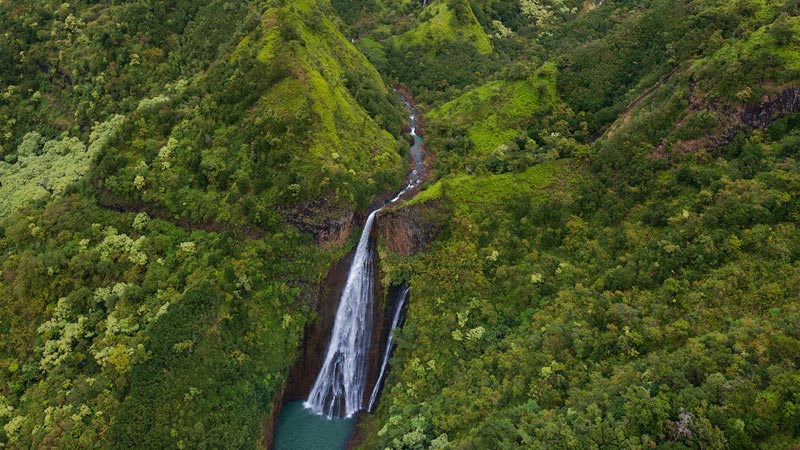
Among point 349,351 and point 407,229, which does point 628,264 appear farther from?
point 349,351

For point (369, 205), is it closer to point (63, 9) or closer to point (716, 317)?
point (716, 317)

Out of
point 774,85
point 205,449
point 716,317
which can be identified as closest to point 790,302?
point 716,317

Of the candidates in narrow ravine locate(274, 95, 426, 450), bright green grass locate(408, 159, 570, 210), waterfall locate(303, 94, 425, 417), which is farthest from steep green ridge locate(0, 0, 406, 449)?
bright green grass locate(408, 159, 570, 210)

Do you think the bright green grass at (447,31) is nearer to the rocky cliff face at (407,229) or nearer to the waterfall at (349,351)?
the rocky cliff face at (407,229)

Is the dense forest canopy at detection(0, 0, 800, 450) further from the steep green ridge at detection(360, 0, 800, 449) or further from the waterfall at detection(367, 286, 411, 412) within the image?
the waterfall at detection(367, 286, 411, 412)

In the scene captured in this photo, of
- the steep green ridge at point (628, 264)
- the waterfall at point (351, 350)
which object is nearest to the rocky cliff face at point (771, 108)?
the steep green ridge at point (628, 264)

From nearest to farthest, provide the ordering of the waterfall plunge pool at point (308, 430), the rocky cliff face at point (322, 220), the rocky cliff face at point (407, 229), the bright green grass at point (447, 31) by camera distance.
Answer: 1. the waterfall plunge pool at point (308, 430)
2. the rocky cliff face at point (322, 220)
3. the rocky cliff face at point (407, 229)
4. the bright green grass at point (447, 31)
